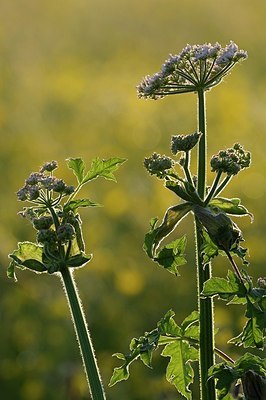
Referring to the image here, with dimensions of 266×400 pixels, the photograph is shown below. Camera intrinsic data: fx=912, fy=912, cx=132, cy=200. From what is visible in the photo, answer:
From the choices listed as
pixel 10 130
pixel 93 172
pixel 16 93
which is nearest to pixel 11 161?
pixel 10 130

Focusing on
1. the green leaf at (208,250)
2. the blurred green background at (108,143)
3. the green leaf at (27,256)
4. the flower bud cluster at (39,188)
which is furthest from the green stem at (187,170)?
the blurred green background at (108,143)

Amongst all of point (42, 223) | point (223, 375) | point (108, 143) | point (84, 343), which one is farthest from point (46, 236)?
point (108, 143)

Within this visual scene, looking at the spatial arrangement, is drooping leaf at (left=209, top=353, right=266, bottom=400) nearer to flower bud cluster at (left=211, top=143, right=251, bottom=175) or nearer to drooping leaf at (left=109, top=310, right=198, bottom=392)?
drooping leaf at (left=109, top=310, right=198, bottom=392)

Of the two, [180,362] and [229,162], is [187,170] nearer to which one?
[229,162]

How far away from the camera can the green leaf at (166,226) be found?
1943mm

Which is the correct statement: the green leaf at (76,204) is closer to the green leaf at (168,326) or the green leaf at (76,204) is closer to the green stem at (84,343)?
the green stem at (84,343)

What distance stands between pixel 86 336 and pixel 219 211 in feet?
→ 1.31

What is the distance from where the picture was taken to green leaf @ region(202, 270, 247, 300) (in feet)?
6.07

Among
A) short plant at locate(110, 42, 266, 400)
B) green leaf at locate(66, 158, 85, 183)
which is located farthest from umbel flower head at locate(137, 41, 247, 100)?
green leaf at locate(66, 158, 85, 183)

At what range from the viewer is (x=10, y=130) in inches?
387

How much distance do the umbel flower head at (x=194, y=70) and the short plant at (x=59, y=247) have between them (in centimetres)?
32

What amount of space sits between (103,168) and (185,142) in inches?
11.0

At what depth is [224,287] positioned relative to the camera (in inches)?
73.5

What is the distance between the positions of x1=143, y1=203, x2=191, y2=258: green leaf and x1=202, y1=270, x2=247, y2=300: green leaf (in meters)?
0.15
